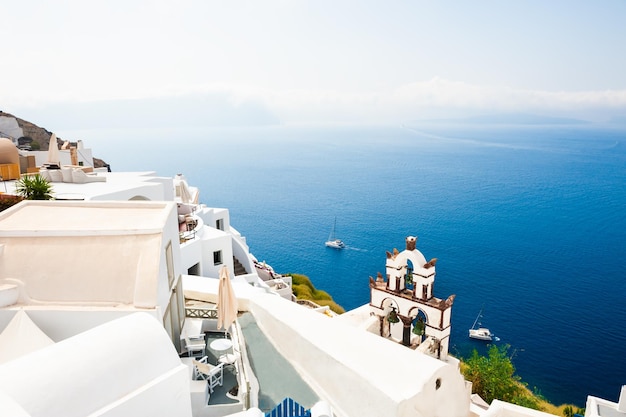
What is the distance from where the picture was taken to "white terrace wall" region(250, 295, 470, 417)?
750 centimetres

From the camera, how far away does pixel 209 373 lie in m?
8.95

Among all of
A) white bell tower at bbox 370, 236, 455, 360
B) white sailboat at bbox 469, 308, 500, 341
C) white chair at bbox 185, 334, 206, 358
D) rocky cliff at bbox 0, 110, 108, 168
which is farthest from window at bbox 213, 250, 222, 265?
rocky cliff at bbox 0, 110, 108, 168

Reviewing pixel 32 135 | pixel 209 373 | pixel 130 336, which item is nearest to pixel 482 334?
pixel 209 373

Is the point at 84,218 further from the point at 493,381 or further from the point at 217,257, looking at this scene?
the point at 493,381

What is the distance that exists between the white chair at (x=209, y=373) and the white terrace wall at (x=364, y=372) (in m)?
1.61

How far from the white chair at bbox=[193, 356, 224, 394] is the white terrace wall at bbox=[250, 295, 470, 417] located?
161 centimetres

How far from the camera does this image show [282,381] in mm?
9148

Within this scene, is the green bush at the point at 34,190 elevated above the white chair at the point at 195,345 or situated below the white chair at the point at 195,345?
above

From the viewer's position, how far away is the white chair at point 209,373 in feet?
29.5

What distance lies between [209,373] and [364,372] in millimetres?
3544

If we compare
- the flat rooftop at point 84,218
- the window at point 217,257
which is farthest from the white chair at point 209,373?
the window at point 217,257

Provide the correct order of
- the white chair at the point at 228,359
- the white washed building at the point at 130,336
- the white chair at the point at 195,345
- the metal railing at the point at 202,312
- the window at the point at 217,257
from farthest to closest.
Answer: the window at the point at 217,257 < the metal railing at the point at 202,312 < the white chair at the point at 195,345 < the white chair at the point at 228,359 < the white washed building at the point at 130,336

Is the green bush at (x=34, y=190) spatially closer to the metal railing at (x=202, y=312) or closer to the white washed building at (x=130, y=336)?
the white washed building at (x=130, y=336)

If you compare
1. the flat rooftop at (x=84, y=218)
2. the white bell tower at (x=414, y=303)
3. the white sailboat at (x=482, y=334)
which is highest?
the flat rooftop at (x=84, y=218)
